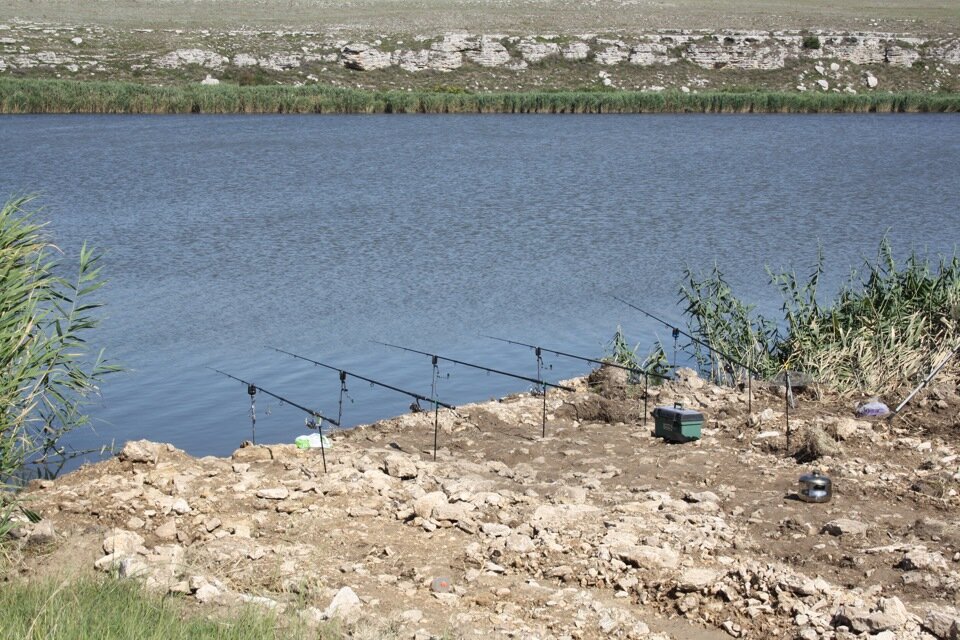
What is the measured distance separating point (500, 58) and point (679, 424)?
63916 mm

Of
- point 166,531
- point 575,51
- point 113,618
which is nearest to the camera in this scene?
point 113,618

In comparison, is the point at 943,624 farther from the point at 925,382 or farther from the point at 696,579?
the point at 925,382

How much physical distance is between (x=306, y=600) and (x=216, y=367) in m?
8.51

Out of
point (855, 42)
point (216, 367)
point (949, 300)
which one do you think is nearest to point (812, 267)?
point (949, 300)

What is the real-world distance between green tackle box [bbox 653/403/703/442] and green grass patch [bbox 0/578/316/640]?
18.3 feet

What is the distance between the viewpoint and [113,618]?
6.46 m

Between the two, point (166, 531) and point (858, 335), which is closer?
point (166, 531)

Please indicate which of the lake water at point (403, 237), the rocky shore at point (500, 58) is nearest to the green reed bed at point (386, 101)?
the rocky shore at point (500, 58)

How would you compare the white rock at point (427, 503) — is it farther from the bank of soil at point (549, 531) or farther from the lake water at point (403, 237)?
the lake water at point (403, 237)

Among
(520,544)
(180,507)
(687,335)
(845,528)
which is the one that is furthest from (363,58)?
(520,544)

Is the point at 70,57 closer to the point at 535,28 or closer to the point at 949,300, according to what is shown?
the point at 535,28

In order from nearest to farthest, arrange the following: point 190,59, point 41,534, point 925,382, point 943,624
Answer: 1. point 943,624
2. point 41,534
3. point 925,382
4. point 190,59

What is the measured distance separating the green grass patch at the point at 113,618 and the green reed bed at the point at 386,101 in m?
51.2

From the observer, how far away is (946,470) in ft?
34.1
